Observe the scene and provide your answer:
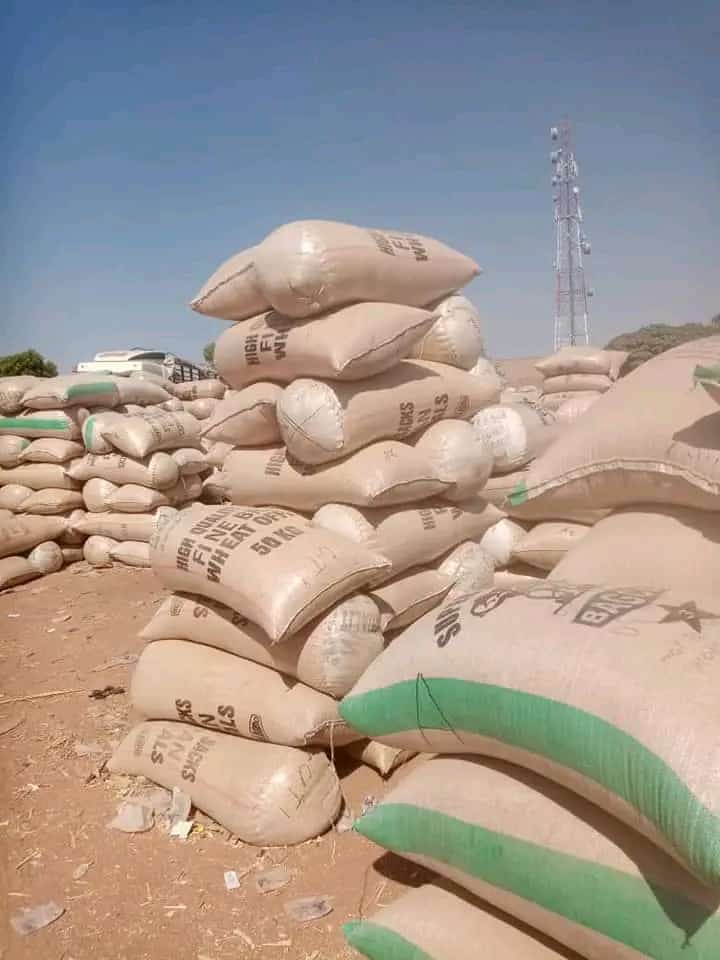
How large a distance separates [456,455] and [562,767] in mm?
2150

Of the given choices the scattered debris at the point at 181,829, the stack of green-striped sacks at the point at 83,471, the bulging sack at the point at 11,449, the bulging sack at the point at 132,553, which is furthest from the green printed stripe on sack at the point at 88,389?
the scattered debris at the point at 181,829

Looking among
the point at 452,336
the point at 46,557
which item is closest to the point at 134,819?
the point at 452,336

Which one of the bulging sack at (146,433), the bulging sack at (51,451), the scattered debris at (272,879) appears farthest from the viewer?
the bulging sack at (51,451)

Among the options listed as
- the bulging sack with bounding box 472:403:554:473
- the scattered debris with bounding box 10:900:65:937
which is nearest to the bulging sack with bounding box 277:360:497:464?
the bulging sack with bounding box 472:403:554:473

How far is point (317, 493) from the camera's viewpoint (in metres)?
3.35

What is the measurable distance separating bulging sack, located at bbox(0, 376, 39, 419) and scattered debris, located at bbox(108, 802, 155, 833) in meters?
5.42

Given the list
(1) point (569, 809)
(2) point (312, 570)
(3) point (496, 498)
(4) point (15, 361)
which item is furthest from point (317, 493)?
(4) point (15, 361)

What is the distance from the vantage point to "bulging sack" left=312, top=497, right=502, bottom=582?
127 inches

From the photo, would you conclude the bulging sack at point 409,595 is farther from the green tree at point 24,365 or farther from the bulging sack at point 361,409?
the green tree at point 24,365

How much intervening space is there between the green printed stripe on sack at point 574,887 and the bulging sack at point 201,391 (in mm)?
8818

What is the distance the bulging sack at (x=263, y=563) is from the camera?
105 inches

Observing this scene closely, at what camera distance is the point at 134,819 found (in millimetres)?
2791

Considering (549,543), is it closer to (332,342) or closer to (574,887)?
(332,342)

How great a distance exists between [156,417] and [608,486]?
5316mm
